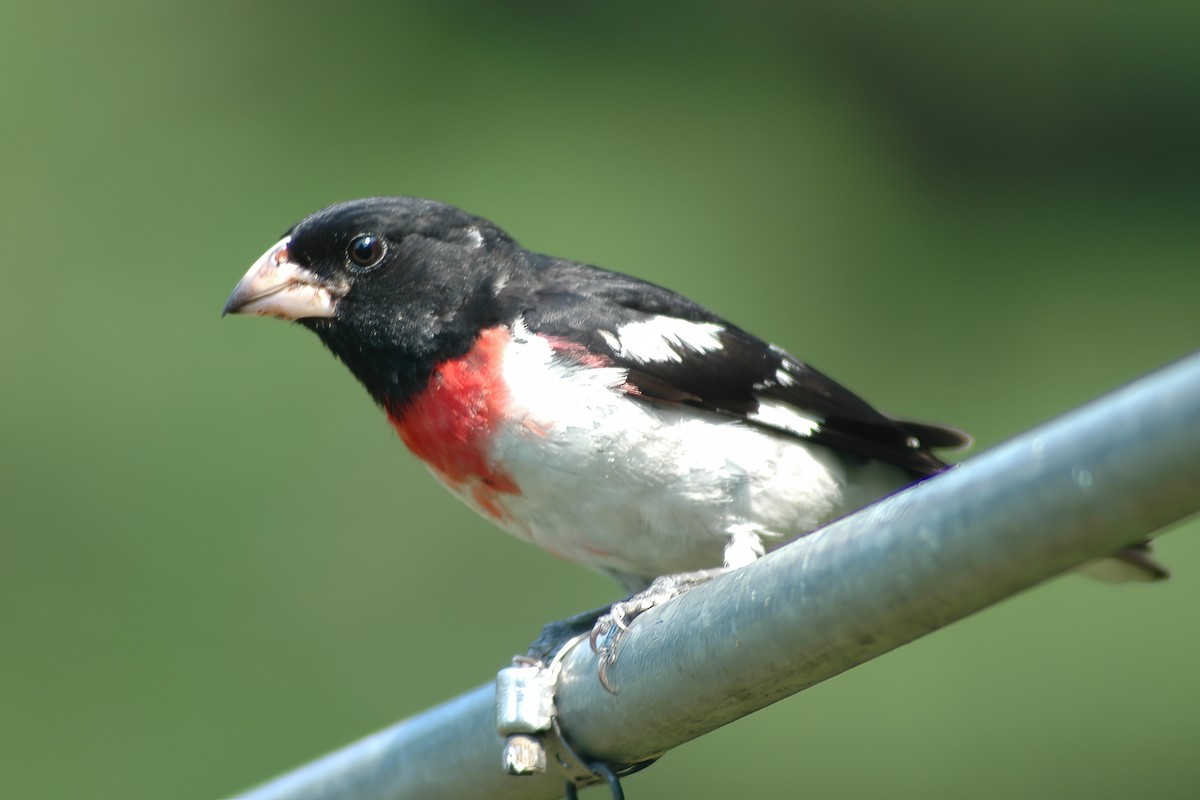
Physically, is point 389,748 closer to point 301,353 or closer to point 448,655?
point 448,655

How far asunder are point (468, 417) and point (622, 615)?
2.35 ft

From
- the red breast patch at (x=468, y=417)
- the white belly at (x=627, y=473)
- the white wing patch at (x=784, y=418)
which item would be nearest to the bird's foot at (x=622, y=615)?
the white belly at (x=627, y=473)

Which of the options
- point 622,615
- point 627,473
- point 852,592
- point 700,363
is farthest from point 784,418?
point 852,592

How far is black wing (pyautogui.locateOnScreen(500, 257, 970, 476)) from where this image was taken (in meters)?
3.21

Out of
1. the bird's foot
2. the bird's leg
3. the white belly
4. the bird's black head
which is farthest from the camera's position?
the bird's black head

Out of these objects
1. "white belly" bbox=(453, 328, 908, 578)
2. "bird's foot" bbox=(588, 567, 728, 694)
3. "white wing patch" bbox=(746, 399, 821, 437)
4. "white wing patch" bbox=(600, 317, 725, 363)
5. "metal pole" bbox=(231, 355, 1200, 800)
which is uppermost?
"white wing patch" bbox=(600, 317, 725, 363)

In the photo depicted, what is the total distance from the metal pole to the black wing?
104 cm

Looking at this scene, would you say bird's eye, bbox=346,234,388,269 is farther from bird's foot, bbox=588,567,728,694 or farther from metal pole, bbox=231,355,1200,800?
metal pole, bbox=231,355,1200,800

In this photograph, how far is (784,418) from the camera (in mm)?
3359

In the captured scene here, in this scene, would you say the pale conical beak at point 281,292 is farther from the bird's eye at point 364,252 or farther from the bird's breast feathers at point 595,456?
the bird's breast feathers at point 595,456

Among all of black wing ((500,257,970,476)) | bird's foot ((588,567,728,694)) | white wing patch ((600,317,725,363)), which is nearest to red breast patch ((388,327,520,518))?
black wing ((500,257,970,476))

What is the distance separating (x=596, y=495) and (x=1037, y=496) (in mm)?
1740

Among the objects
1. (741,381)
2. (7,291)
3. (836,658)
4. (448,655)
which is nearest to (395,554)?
(448,655)

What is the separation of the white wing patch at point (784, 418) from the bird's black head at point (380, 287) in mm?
613
